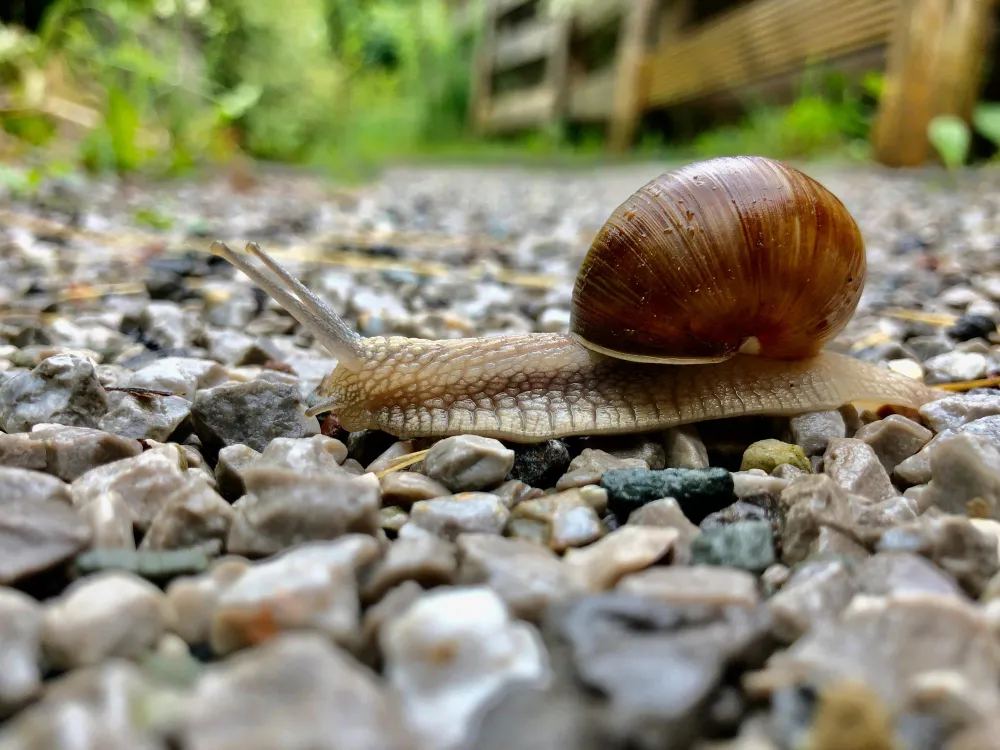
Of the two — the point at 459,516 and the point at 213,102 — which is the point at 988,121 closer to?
the point at 459,516

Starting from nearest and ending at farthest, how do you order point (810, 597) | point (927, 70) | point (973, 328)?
point (810, 597) < point (973, 328) < point (927, 70)

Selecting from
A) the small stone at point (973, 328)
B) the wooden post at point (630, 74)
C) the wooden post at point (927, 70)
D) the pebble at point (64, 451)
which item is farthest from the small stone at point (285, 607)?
the wooden post at point (630, 74)

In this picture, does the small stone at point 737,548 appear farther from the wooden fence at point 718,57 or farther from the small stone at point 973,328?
the wooden fence at point 718,57

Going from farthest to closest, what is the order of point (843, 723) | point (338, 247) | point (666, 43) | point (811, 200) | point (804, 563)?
point (666, 43) < point (338, 247) < point (811, 200) < point (804, 563) < point (843, 723)

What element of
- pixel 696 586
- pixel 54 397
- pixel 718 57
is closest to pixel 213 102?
pixel 718 57

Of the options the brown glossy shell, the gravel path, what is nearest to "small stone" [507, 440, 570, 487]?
the gravel path

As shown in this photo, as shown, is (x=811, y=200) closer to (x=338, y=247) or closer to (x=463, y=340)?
(x=463, y=340)

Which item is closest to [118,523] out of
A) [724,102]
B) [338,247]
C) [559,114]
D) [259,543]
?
[259,543]
